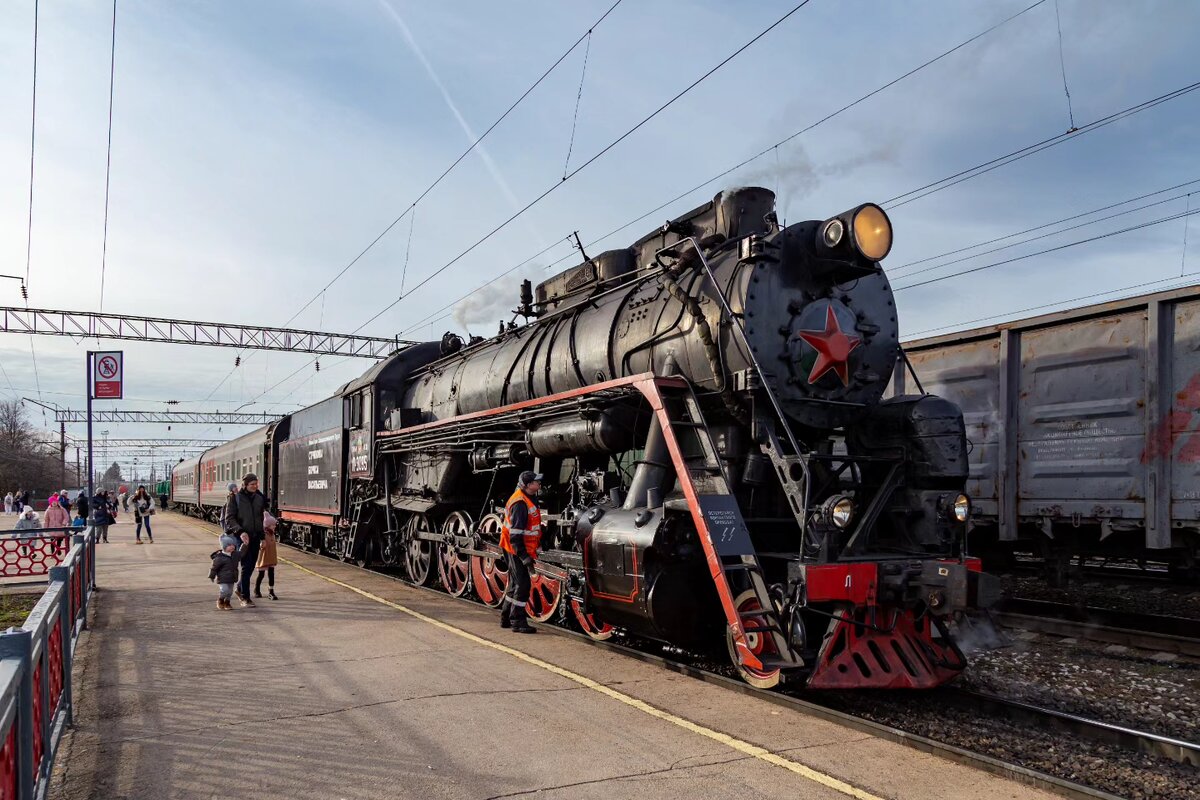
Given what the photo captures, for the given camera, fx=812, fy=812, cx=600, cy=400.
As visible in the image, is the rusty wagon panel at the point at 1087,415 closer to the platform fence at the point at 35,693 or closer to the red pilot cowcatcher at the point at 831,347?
the red pilot cowcatcher at the point at 831,347

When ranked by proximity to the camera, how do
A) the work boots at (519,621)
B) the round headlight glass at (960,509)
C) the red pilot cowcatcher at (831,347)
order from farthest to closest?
A: 1. the work boots at (519,621)
2. the red pilot cowcatcher at (831,347)
3. the round headlight glass at (960,509)

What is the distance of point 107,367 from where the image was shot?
14.1m

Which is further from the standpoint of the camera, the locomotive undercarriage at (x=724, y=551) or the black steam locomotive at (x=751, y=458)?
the black steam locomotive at (x=751, y=458)

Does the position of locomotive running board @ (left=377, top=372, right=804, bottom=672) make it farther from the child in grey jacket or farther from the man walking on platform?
the man walking on platform

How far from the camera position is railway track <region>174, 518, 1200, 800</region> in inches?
157

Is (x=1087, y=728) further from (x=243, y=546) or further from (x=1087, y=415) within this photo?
(x=243, y=546)

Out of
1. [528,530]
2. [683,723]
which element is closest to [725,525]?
[683,723]

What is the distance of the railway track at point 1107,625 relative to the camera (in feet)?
24.8

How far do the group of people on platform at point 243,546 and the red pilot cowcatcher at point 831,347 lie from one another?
6988 mm

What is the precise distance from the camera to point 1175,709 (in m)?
5.85

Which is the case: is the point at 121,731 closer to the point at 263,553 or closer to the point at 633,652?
the point at 633,652

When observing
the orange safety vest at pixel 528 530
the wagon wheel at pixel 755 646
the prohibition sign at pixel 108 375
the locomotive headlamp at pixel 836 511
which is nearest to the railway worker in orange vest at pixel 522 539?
the orange safety vest at pixel 528 530

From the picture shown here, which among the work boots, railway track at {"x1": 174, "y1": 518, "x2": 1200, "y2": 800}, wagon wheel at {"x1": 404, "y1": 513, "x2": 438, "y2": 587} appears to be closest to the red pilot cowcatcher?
railway track at {"x1": 174, "y1": 518, "x2": 1200, "y2": 800}

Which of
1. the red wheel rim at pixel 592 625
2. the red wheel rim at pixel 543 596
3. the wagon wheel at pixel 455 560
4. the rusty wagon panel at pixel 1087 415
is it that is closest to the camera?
the red wheel rim at pixel 592 625
